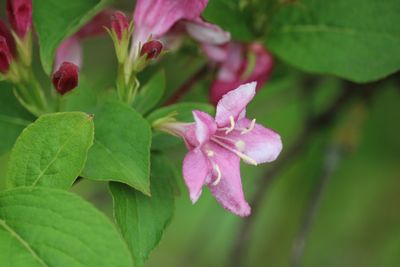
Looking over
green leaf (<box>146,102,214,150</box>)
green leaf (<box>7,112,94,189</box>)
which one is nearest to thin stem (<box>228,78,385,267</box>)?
green leaf (<box>146,102,214,150</box>)

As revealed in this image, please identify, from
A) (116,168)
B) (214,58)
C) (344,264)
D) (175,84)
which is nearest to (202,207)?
(344,264)

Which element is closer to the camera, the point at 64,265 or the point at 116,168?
the point at 64,265

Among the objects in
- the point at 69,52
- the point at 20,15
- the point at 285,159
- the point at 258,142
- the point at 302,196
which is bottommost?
the point at 302,196

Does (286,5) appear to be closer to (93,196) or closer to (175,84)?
(175,84)

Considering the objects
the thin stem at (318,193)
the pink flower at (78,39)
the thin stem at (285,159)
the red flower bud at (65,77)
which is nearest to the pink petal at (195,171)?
the red flower bud at (65,77)

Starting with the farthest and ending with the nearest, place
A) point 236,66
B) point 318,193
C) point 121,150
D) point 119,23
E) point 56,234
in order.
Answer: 1. point 318,193
2. point 236,66
3. point 119,23
4. point 121,150
5. point 56,234

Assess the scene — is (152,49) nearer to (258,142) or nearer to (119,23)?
(119,23)

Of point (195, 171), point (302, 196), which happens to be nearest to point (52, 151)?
point (195, 171)
